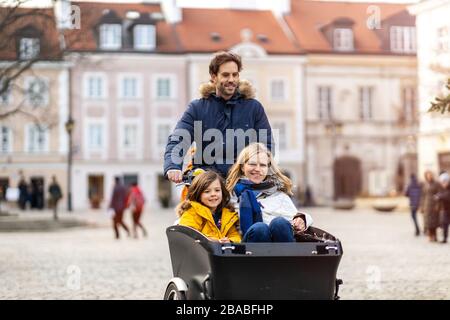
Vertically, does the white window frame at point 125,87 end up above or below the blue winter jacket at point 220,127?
above

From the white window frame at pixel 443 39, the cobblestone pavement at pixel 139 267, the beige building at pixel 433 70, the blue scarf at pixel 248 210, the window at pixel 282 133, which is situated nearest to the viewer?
the blue scarf at pixel 248 210

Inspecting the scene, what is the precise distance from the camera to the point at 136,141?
155 feet

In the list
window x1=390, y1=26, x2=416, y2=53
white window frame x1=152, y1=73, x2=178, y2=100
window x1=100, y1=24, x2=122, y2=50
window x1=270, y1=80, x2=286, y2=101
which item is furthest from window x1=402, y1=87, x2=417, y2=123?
window x1=100, y1=24, x2=122, y2=50

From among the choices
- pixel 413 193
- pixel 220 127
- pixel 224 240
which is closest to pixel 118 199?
pixel 413 193

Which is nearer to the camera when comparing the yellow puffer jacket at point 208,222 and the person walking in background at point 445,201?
the yellow puffer jacket at point 208,222

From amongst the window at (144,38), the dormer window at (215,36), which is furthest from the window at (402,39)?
the window at (144,38)

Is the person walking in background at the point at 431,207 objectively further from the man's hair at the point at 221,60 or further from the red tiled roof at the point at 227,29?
the red tiled roof at the point at 227,29

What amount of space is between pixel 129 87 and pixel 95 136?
3.07 m

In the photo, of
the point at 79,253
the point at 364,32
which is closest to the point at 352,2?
the point at 364,32

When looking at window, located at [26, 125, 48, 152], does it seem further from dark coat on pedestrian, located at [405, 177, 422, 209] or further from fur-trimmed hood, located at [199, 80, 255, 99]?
fur-trimmed hood, located at [199, 80, 255, 99]

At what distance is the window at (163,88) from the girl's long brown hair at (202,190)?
4231 centimetres

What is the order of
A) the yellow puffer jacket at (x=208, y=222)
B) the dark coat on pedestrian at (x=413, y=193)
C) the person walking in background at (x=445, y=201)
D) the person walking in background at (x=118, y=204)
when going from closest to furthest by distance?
the yellow puffer jacket at (x=208, y=222) < the person walking in background at (x=445, y=201) < the dark coat on pedestrian at (x=413, y=193) < the person walking in background at (x=118, y=204)

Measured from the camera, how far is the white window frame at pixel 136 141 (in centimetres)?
4691

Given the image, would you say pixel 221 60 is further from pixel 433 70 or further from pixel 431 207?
pixel 431 207
